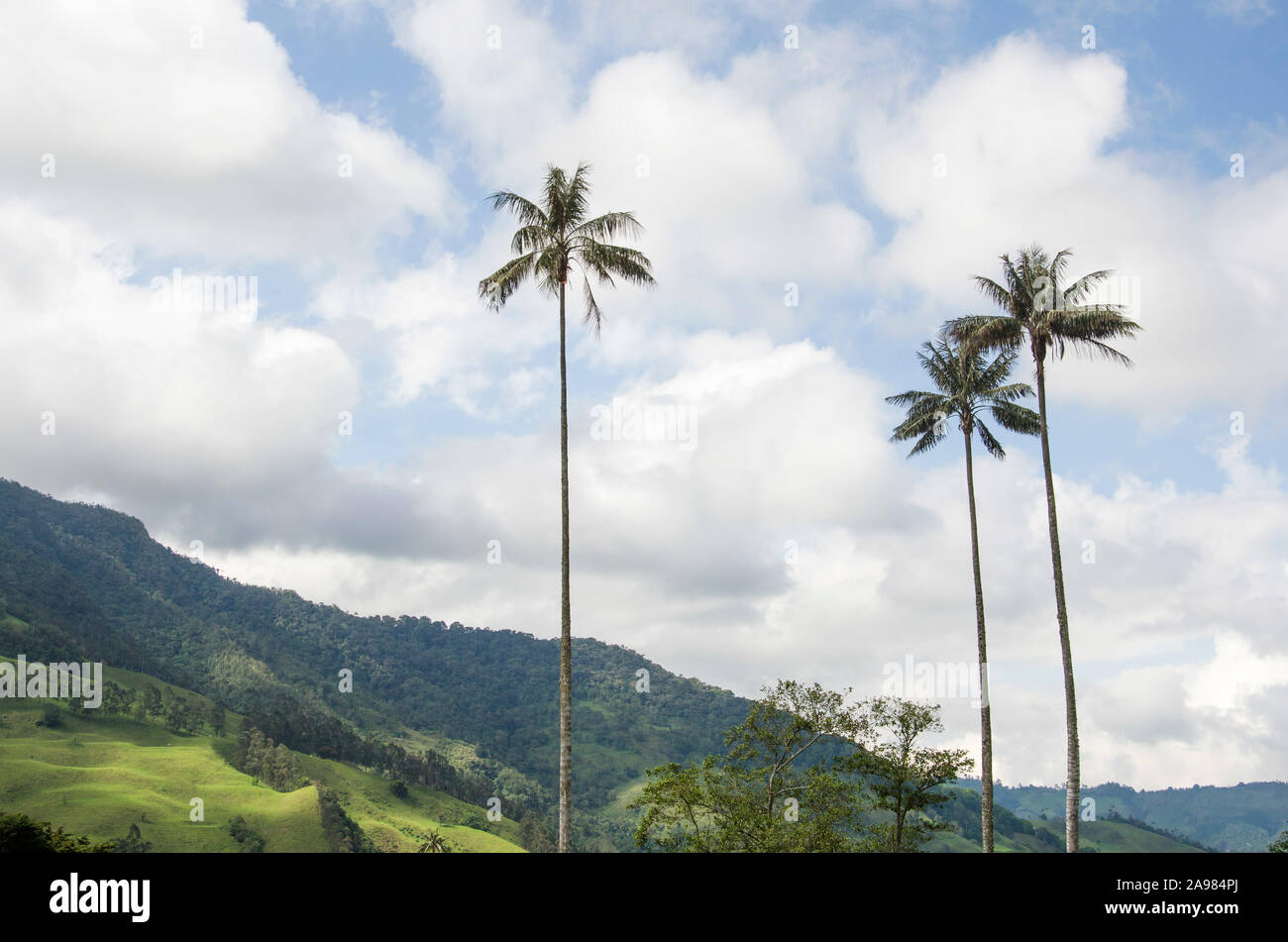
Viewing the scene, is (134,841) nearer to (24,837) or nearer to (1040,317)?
(24,837)

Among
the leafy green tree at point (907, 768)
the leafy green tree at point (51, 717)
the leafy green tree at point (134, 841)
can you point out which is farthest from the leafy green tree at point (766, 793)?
the leafy green tree at point (51, 717)

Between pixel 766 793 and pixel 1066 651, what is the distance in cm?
1405

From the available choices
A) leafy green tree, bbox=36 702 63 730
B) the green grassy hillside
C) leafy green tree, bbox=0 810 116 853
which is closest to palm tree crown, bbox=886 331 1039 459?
leafy green tree, bbox=0 810 116 853

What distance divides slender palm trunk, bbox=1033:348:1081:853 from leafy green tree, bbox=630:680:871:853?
8779mm

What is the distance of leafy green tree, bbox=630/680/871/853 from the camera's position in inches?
1511

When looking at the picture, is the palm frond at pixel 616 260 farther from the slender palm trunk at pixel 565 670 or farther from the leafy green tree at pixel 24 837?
the leafy green tree at pixel 24 837

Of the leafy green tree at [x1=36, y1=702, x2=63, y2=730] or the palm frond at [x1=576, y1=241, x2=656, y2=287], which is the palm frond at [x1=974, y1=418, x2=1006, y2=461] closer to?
the palm frond at [x1=576, y1=241, x2=656, y2=287]

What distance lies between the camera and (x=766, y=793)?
41781 mm

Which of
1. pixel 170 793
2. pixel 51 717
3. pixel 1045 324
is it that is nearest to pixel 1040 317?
pixel 1045 324
